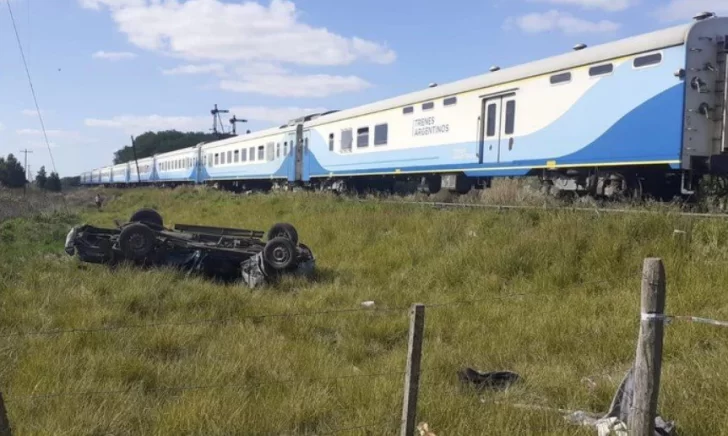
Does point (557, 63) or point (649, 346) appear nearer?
point (649, 346)

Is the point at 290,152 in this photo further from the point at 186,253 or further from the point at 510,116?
the point at 186,253

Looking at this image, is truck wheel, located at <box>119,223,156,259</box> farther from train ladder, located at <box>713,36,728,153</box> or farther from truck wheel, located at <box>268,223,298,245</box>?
train ladder, located at <box>713,36,728,153</box>

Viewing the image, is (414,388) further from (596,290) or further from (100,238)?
(100,238)

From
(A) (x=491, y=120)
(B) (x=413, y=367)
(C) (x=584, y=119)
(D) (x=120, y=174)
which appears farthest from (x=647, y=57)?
(D) (x=120, y=174)

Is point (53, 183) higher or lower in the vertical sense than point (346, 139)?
lower

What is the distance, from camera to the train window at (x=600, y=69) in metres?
11.1

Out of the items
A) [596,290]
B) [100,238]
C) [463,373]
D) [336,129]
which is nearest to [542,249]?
[596,290]

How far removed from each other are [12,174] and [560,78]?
247 feet

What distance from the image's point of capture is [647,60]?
1041cm

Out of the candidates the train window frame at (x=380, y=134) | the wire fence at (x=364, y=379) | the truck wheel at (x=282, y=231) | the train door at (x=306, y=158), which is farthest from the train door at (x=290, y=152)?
the wire fence at (x=364, y=379)

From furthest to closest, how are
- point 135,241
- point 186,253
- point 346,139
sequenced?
1. point 346,139
2. point 186,253
3. point 135,241

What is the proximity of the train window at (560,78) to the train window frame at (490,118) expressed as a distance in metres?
1.79

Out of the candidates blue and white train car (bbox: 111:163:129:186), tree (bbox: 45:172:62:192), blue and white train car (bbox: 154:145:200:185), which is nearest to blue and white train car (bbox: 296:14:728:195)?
blue and white train car (bbox: 154:145:200:185)

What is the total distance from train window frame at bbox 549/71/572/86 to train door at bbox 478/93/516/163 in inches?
44.8
